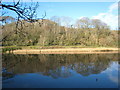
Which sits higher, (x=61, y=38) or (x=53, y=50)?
(x=61, y=38)

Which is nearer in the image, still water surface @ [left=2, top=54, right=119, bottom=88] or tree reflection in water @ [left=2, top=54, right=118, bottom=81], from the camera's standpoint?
still water surface @ [left=2, top=54, right=119, bottom=88]

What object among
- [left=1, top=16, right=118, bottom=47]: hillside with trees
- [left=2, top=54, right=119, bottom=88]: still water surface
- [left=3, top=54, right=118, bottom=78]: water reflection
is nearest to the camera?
[left=2, top=54, right=119, bottom=88]: still water surface

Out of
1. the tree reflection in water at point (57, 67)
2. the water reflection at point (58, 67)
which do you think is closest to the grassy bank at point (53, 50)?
the tree reflection in water at point (57, 67)

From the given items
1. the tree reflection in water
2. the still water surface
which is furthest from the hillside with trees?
the still water surface

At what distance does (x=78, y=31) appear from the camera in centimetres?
3488

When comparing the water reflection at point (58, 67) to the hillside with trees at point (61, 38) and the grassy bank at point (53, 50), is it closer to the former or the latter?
the grassy bank at point (53, 50)

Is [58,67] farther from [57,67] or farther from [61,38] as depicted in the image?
[61,38]

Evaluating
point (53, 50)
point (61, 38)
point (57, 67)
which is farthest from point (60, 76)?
point (61, 38)

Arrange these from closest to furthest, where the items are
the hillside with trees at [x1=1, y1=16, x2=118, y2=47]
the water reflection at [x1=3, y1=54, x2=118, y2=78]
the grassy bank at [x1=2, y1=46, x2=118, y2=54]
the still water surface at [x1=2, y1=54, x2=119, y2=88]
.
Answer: the still water surface at [x1=2, y1=54, x2=119, y2=88] < the water reflection at [x1=3, y1=54, x2=118, y2=78] < the grassy bank at [x1=2, y1=46, x2=118, y2=54] < the hillside with trees at [x1=1, y1=16, x2=118, y2=47]

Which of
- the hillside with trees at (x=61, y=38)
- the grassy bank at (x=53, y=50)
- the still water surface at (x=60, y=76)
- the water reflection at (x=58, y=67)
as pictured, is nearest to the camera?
the still water surface at (x=60, y=76)

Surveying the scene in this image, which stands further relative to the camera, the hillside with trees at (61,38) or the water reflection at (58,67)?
the hillside with trees at (61,38)

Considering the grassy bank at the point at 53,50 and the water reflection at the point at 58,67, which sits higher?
the grassy bank at the point at 53,50

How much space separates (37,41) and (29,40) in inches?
83.4

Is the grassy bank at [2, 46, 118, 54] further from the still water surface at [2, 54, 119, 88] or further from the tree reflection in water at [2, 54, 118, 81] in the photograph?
the still water surface at [2, 54, 119, 88]
